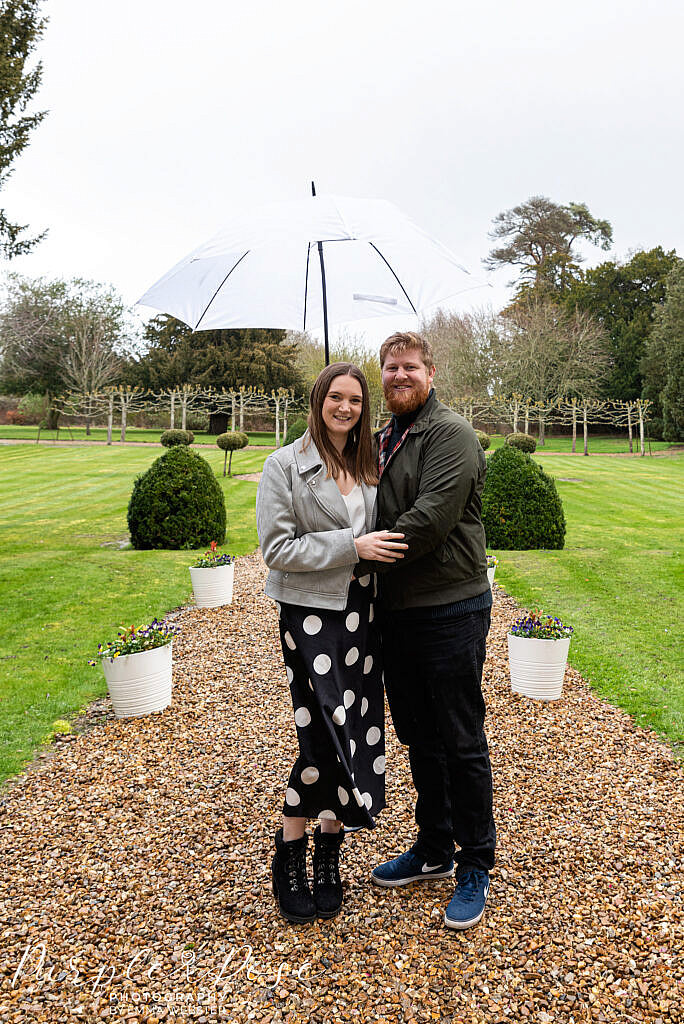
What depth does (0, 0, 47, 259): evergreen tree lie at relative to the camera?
769 cm

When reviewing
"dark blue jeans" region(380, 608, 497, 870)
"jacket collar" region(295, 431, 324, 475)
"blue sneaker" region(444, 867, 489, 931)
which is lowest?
"blue sneaker" region(444, 867, 489, 931)

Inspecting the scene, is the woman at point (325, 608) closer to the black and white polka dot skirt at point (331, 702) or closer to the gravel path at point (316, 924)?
the black and white polka dot skirt at point (331, 702)

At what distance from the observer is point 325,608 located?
87.4 inches

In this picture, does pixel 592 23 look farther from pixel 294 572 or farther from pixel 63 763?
pixel 63 763

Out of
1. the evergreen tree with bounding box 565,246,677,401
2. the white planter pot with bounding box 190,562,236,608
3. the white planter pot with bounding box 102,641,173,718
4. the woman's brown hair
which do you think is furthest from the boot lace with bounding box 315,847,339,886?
the evergreen tree with bounding box 565,246,677,401

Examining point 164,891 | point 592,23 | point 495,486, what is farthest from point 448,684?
point 592,23

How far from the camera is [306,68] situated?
7473mm

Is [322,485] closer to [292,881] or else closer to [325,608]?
[325,608]

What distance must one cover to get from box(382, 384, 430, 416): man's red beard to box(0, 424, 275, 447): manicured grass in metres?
30.0

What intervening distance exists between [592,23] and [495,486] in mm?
5676

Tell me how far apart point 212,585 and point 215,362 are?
32572 mm

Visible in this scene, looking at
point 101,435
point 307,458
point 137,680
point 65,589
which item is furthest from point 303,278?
point 101,435

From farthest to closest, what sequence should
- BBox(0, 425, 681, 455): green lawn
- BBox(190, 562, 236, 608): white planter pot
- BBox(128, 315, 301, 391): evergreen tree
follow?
BBox(128, 315, 301, 391): evergreen tree
BBox(0, 425, 681, 455): green lawn
BBox(190, 562, 236, 608): white planter pot

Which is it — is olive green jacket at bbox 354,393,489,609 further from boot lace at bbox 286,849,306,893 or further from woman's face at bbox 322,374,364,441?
boot lace at bbox 286,849,306,893
